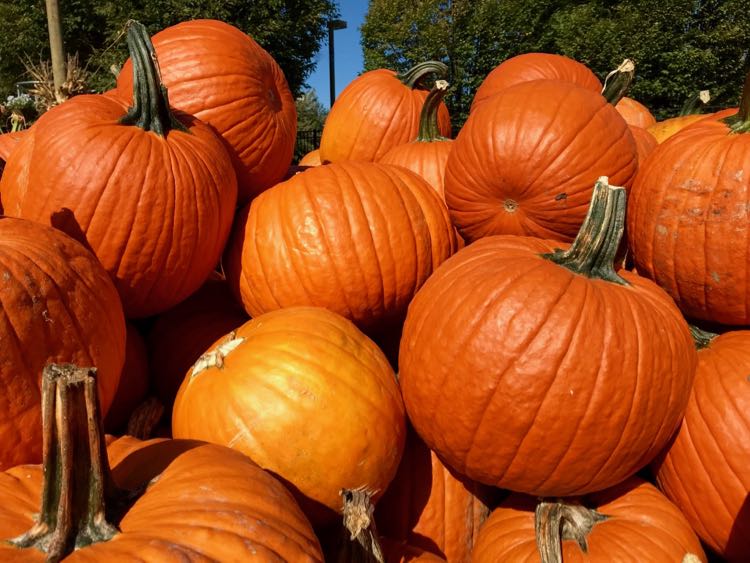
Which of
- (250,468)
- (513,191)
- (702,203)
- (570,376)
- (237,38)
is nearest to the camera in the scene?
(250,468)

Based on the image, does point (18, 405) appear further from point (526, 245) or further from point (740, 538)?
point (740, 538)

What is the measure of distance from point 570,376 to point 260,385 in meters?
0.88

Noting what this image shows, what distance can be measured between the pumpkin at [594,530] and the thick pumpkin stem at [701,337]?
1.67 ft

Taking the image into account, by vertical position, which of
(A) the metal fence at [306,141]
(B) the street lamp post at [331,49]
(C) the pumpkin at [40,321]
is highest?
(C) the pumpkin at [40,321]

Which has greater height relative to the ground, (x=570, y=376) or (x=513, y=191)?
(x=513, y=191)

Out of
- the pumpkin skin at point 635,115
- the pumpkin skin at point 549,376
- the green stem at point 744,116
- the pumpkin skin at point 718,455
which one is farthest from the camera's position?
the pumpkin skin at point 635,115

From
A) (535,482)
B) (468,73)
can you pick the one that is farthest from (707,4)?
(535,482)

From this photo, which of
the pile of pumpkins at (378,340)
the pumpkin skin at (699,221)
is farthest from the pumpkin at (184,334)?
the pumpkin skin at (699,221)

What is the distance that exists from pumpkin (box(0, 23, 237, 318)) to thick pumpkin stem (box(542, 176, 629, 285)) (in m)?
1.31

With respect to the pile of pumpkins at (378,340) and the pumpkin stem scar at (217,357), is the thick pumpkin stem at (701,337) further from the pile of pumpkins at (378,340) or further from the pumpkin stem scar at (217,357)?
the pumpkin stem scar at (217,357)

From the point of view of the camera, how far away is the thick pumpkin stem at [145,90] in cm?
198

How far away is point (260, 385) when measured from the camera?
160cm

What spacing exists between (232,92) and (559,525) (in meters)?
2.08

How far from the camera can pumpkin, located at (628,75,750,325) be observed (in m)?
1.80
